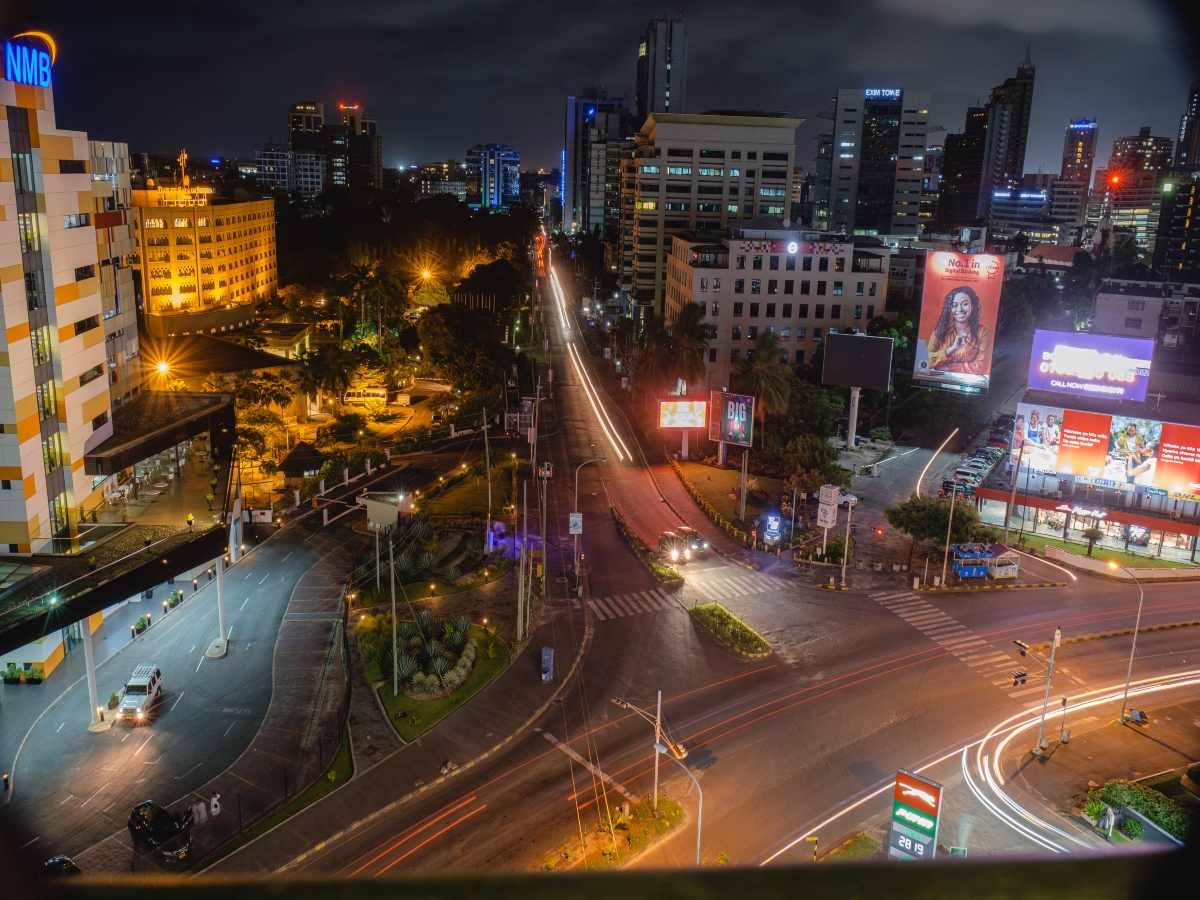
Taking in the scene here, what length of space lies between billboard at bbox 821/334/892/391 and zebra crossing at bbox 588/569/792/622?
68.8 feet

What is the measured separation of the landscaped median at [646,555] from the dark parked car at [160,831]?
73.7ft

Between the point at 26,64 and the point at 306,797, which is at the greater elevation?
the point at 26,64

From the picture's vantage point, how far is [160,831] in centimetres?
2175

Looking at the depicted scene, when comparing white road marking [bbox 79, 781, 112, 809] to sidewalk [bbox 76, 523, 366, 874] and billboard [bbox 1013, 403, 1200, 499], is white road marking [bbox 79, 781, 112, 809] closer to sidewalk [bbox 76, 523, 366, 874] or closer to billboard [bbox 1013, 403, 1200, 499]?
sidewalk [bbox 76, 523, 366, 874]

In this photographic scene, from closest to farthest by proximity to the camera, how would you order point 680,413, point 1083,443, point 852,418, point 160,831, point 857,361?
point 160,831 → point 1083,443 → point 680,413 → point 857,361 → point 852,418

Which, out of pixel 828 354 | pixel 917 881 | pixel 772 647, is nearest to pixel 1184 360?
pixel 828 354

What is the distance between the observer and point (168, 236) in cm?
8638

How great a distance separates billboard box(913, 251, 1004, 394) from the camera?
53125 mm

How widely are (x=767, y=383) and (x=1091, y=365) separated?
670 inches

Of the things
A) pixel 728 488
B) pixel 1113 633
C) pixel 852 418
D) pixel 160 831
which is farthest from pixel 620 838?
pixel 852 418

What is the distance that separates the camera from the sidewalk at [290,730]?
2245 cm

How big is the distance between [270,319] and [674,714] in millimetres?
82773

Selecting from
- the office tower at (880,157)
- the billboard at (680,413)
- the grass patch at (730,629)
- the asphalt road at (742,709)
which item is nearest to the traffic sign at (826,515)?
the asphalt road at (742,709)

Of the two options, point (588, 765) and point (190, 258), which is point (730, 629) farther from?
point (190, 258)
